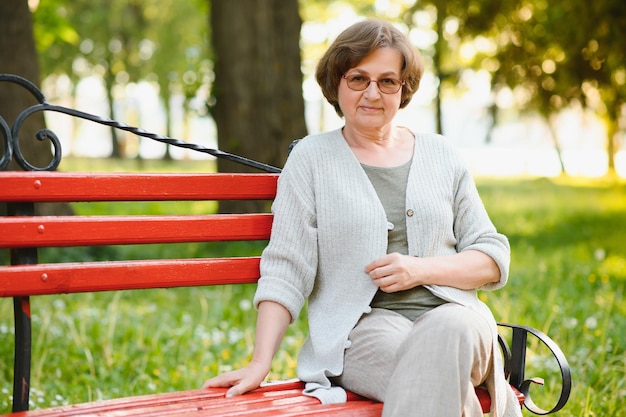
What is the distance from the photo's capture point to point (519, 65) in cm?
1397

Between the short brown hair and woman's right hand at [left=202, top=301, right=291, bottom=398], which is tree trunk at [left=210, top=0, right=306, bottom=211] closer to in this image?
the short brown hair

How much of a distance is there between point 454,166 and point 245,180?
0.74 m

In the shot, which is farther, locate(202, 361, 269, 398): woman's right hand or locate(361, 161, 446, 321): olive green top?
locate(361, 161, 446, 321): olive green top

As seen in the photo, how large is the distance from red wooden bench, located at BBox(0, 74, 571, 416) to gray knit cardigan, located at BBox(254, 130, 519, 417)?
14cm

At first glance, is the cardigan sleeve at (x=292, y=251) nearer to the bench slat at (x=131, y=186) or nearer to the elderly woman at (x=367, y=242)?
the elderly woman at (x=367, y=242)

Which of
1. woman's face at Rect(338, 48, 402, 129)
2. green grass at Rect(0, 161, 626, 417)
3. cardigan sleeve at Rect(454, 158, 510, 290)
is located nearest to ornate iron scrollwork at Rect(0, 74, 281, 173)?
woman's face at Rect(338, 48, 402, 129)

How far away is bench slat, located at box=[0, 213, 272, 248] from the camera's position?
262cm

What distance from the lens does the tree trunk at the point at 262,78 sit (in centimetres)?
768

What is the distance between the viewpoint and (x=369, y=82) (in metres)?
2.86

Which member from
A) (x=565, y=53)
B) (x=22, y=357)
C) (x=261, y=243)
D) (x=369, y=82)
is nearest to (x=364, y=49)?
(x=369, y=82)

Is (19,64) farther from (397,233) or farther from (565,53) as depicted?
(565,53)

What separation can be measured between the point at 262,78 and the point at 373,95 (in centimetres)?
495

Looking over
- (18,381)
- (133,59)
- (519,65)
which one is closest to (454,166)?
(18,381)

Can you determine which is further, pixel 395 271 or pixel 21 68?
pixel 21 68
